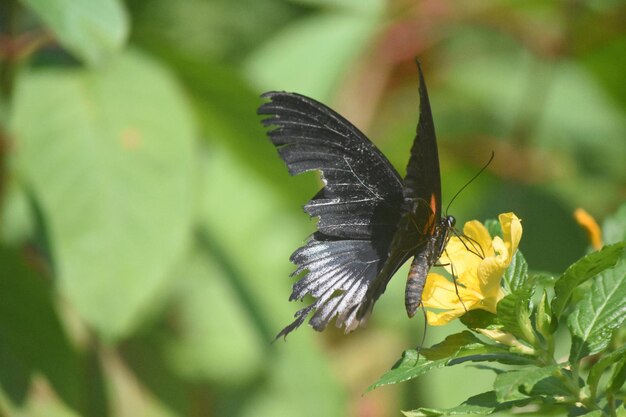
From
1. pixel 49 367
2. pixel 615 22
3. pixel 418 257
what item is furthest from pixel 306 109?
pixel 615 22

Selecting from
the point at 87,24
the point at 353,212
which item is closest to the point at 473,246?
the point at 353,212

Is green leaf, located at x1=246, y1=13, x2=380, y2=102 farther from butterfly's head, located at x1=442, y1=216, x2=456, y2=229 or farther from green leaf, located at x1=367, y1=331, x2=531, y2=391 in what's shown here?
green leaf, located at x1=367, y1=331, x2=531, y2=391

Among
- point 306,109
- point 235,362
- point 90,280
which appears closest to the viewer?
point 306,109

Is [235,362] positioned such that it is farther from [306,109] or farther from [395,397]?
[306,109]

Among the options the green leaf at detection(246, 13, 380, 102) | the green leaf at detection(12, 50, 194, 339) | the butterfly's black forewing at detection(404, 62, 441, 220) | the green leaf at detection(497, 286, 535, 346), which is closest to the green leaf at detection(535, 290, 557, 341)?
the green leaf at detection(497, 286, 535, 346)

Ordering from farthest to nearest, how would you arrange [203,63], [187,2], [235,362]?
[187,2] → [235,362] → [203,63]

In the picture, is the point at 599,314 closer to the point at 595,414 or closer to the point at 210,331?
the point at 595,414

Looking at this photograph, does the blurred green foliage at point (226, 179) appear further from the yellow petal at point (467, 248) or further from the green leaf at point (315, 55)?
the yellow petal at point (467, 248)
